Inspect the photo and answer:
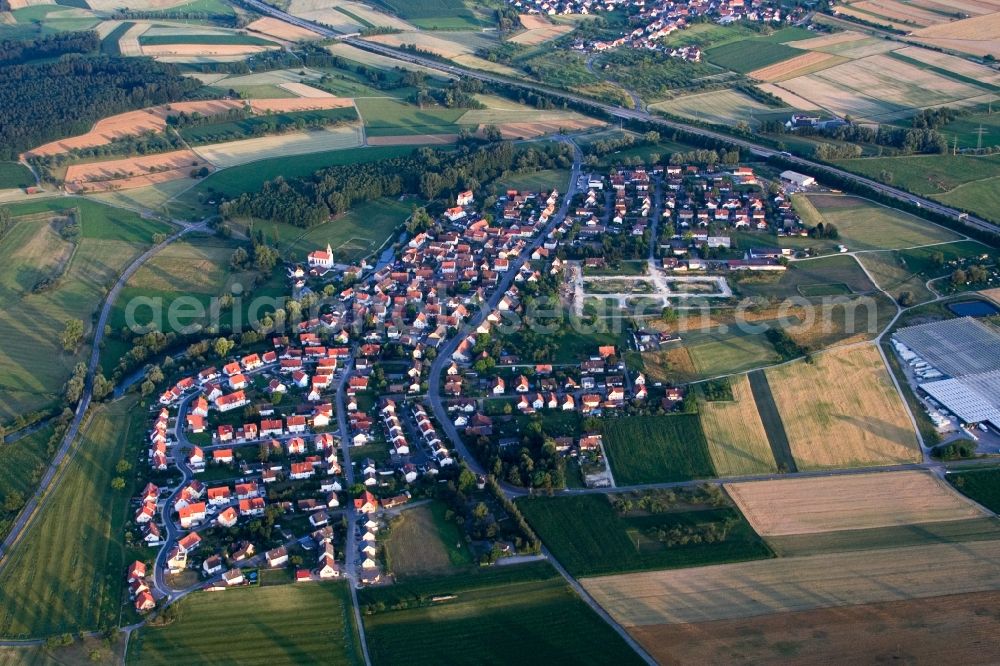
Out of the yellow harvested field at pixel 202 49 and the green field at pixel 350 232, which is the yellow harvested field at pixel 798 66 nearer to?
the green field at pixel 350 232

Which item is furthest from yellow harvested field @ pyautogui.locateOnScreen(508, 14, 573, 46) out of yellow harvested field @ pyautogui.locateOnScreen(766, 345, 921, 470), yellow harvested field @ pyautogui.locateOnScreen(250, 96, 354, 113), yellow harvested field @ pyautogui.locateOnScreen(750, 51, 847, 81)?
yellow harvested field @ pyautogui.locateOnScreen(766, 345, 921, 470)

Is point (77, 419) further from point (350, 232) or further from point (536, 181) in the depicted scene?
point (536, 181)

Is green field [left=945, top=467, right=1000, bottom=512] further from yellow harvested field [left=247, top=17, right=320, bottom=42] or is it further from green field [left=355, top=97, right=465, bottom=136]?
yellow harvested field [left=247, top=17, right=320, bottom=42]

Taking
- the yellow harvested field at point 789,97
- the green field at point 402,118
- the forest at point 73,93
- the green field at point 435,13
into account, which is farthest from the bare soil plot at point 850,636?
the green field at point 435,13

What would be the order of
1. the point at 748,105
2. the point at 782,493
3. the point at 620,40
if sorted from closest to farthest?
the point at 782,493, the point at 748,105, the point at 620,40

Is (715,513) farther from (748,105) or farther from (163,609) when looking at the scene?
(748,105)

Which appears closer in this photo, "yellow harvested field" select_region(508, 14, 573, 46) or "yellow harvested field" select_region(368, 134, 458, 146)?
"yellow harvested field" select_region(368, 134, 458, 146)

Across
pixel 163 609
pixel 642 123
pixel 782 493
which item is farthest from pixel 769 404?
pixel 642 123
